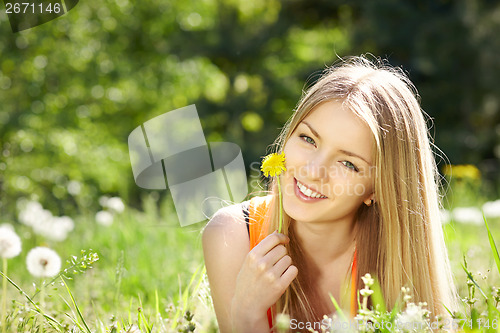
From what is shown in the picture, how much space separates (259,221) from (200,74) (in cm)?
517

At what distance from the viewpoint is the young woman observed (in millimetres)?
1689

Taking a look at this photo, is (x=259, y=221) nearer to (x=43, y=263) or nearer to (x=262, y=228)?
(x=262, y=228)

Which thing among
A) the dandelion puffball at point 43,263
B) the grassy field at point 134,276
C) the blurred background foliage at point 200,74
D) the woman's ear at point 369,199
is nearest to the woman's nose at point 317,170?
the woman's ear at point 369,199

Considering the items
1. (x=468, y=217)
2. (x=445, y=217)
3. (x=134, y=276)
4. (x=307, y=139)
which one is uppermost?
(x=307, y=139)

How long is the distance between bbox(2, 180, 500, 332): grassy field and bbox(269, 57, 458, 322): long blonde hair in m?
0.16

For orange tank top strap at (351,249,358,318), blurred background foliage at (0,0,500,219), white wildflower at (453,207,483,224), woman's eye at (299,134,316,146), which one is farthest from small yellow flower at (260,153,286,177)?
white wildflower at (453,207,483,224)

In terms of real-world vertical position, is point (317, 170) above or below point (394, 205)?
above

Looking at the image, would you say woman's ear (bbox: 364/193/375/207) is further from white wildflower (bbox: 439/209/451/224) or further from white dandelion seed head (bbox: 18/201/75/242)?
white dandelion seed head (bbox: 18/201/75/242)

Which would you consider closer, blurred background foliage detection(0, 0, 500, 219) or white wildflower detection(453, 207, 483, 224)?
white wildflower detection(453, 207, 483, 224)

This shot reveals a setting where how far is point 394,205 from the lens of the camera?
5.95 feet

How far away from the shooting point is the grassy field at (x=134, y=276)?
→ 181 centimetres

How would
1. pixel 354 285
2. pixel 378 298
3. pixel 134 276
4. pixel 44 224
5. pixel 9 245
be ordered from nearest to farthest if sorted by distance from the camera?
pixel 378 298
pixel 9 245
pixel 354 285
pixel 134 276
pixel 44 224

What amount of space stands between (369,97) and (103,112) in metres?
6.29

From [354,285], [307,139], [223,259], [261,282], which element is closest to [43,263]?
[223,259]
